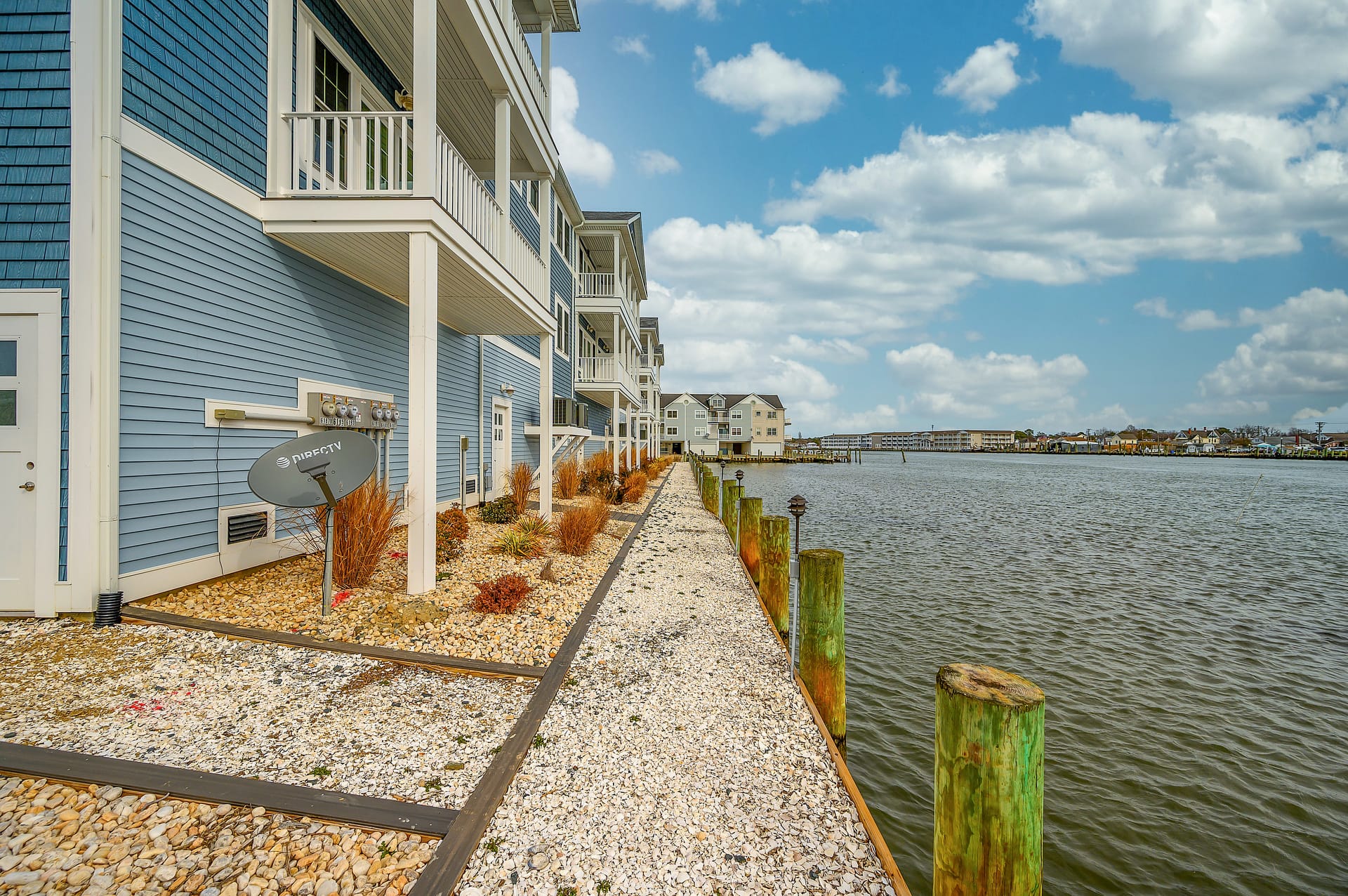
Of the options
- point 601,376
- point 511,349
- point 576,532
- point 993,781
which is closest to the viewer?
point 993,781

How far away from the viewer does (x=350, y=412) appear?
748 centimetres

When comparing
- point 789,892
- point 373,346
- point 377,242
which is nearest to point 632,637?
point 789,892

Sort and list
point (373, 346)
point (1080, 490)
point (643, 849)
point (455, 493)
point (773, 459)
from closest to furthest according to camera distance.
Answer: point (643, 849) → point (373, 346) → point (455, 493) → point (1080, 490) → point (773, 459)

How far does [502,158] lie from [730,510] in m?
8.40

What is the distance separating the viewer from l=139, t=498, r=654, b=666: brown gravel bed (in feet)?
15.5

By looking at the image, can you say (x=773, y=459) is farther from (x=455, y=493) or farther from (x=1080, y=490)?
(x=455, y=493)

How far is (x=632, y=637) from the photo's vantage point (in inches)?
213

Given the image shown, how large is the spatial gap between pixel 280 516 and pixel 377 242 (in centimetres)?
343

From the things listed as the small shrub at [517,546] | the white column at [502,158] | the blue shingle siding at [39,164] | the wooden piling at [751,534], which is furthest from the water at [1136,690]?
the white column at [502,158]

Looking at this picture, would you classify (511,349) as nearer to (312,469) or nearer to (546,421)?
(546,421)

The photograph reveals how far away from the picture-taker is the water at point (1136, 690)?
3727 mm

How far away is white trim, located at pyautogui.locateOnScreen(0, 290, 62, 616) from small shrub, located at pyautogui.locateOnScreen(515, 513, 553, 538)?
15.4 ft

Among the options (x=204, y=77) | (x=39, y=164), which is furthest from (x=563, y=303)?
(x=39, y=164)

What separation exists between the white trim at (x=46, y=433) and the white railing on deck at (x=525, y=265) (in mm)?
4833
